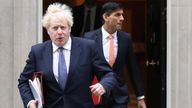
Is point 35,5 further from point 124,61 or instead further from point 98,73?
point 98,73

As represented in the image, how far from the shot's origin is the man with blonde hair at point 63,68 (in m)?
5.31

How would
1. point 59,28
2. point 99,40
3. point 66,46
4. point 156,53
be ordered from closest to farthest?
point 59,28 → point 66,46 → point 99,40 → point 156,53

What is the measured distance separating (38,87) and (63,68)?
278mm

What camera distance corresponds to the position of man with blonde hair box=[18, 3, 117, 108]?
5.31 metres

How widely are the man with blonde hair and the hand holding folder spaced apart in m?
0.04

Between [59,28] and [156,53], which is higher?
[59,28]

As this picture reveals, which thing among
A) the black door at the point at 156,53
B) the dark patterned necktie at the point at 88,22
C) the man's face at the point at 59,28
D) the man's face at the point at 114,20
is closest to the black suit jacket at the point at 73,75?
the man's face at the point at 59,28

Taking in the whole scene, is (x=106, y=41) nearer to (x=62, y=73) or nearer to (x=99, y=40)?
(x=99, y=40)

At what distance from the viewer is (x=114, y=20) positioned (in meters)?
7.24

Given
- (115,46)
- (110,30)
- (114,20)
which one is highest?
(114,20)

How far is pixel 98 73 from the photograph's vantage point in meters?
5.53

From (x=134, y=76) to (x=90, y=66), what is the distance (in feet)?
6.81

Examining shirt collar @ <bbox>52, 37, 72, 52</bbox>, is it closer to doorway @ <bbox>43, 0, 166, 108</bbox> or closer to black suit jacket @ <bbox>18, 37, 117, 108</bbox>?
black suit jacket @ <bbox>18, 37, 117, 108</bbox>

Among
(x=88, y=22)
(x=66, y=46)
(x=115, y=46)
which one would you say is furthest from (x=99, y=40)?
(x=88, y=22)
